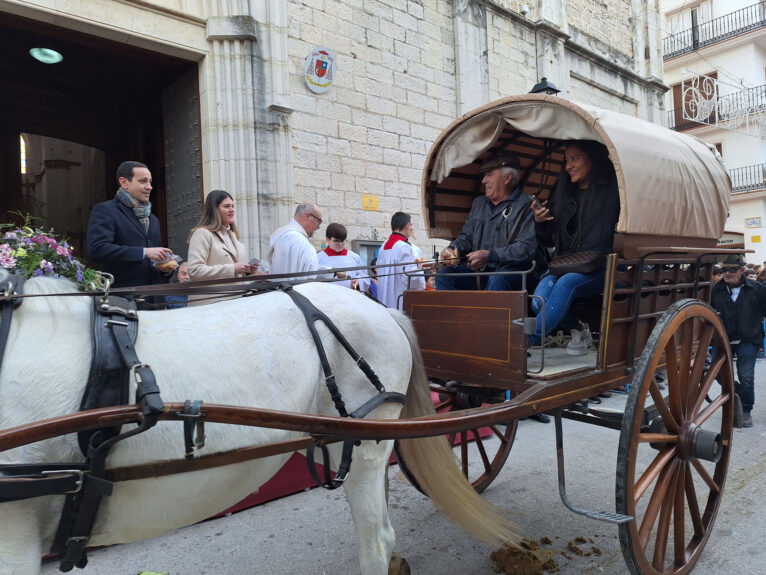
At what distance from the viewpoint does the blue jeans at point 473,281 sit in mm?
3283

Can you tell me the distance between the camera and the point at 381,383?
217 cm

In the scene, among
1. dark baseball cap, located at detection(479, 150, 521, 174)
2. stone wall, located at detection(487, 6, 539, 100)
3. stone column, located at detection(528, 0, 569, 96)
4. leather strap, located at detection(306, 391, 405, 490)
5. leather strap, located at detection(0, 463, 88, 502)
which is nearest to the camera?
leather strap, located at detection(0, 463, 88, 502)

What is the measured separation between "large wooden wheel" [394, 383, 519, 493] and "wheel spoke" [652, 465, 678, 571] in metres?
0.91

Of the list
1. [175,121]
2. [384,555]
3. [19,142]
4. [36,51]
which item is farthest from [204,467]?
[19,142]

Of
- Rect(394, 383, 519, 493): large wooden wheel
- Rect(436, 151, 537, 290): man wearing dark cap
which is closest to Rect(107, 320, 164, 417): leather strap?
Rect(394, 383, 519, 493): large wooden wheel

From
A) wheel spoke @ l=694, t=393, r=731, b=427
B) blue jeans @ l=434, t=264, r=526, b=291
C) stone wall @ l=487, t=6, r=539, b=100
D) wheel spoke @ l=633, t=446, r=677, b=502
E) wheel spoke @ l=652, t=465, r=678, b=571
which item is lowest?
wheel spoke @ l=652, t=465, r=678, b=571

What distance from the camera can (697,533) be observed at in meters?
2.75

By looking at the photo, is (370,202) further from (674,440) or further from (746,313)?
(674,440)

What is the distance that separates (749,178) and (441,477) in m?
22.1

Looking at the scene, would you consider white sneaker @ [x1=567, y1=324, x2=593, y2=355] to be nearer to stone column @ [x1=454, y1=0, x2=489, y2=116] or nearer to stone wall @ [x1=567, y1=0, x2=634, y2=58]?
stone column @ [x1=454, y1=0, x2=489, y2=116]

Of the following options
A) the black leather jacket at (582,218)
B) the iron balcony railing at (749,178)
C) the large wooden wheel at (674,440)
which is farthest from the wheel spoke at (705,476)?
the iron balcony railing at (749,178)

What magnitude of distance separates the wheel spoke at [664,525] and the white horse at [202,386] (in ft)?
4.31

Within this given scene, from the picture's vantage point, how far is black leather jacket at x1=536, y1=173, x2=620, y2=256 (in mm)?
3160

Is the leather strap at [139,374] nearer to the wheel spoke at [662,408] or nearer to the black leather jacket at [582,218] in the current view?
the wheel spoke at [662,408]
